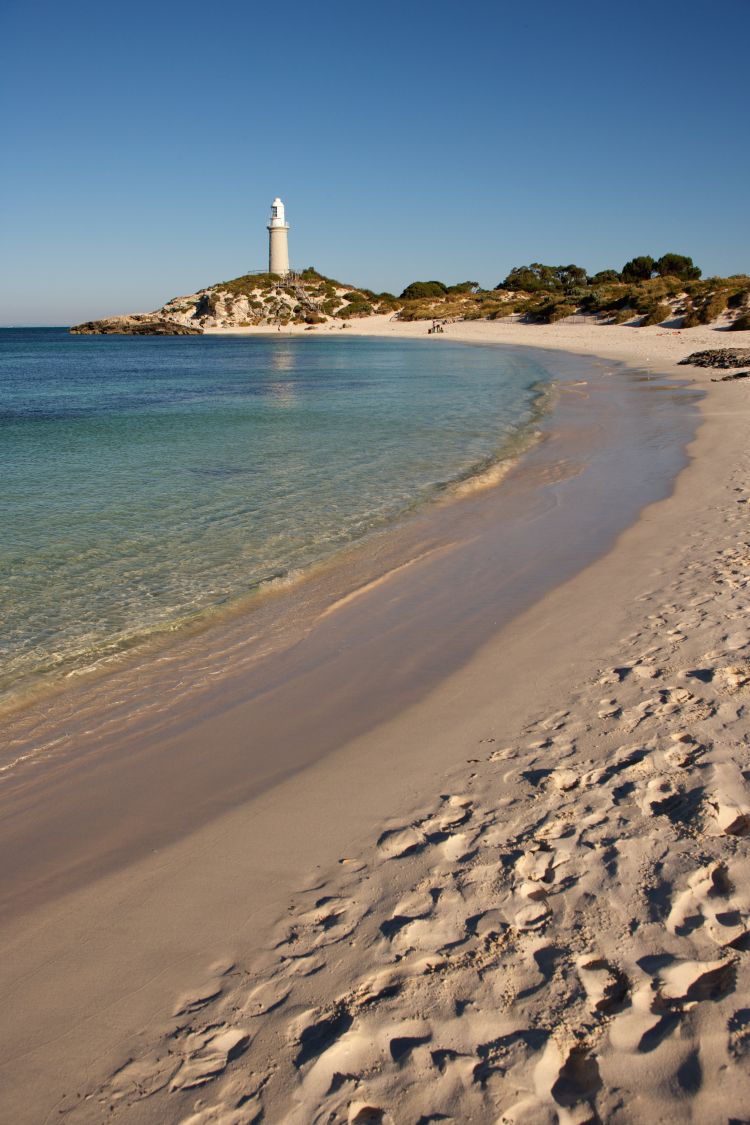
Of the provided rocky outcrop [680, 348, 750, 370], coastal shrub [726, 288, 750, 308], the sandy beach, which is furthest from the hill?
the sandy beach

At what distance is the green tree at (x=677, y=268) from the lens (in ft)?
236

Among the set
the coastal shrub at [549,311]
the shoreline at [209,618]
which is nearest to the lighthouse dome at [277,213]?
the coastal shrub at [549,311]

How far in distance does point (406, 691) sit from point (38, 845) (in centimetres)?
253

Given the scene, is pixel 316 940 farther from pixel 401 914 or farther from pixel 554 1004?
pixel 554 1004

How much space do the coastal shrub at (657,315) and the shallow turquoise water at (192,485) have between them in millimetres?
24884

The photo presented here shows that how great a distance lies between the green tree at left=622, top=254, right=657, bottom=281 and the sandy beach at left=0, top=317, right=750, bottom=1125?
80717 millimetres

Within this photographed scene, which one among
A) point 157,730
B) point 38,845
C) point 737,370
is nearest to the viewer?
point 38,845

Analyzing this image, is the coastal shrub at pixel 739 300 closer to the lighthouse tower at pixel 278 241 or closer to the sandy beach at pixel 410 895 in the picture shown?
the sandy beach at pixel 410 895

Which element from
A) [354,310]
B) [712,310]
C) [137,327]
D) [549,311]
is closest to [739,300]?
[712,310]

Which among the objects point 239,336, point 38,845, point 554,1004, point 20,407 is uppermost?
point 239,336

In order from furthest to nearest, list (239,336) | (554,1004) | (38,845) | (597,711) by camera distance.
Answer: (239,336)
(597,711)
(38,845)
(554,1004)

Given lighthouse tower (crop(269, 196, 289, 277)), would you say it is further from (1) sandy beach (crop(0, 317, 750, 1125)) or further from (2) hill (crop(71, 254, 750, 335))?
(1) sandy beach (crop(0, 317, 750, 1125))

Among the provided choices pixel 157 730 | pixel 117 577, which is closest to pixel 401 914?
pixel 157 730

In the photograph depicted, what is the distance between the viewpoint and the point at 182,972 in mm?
2977
